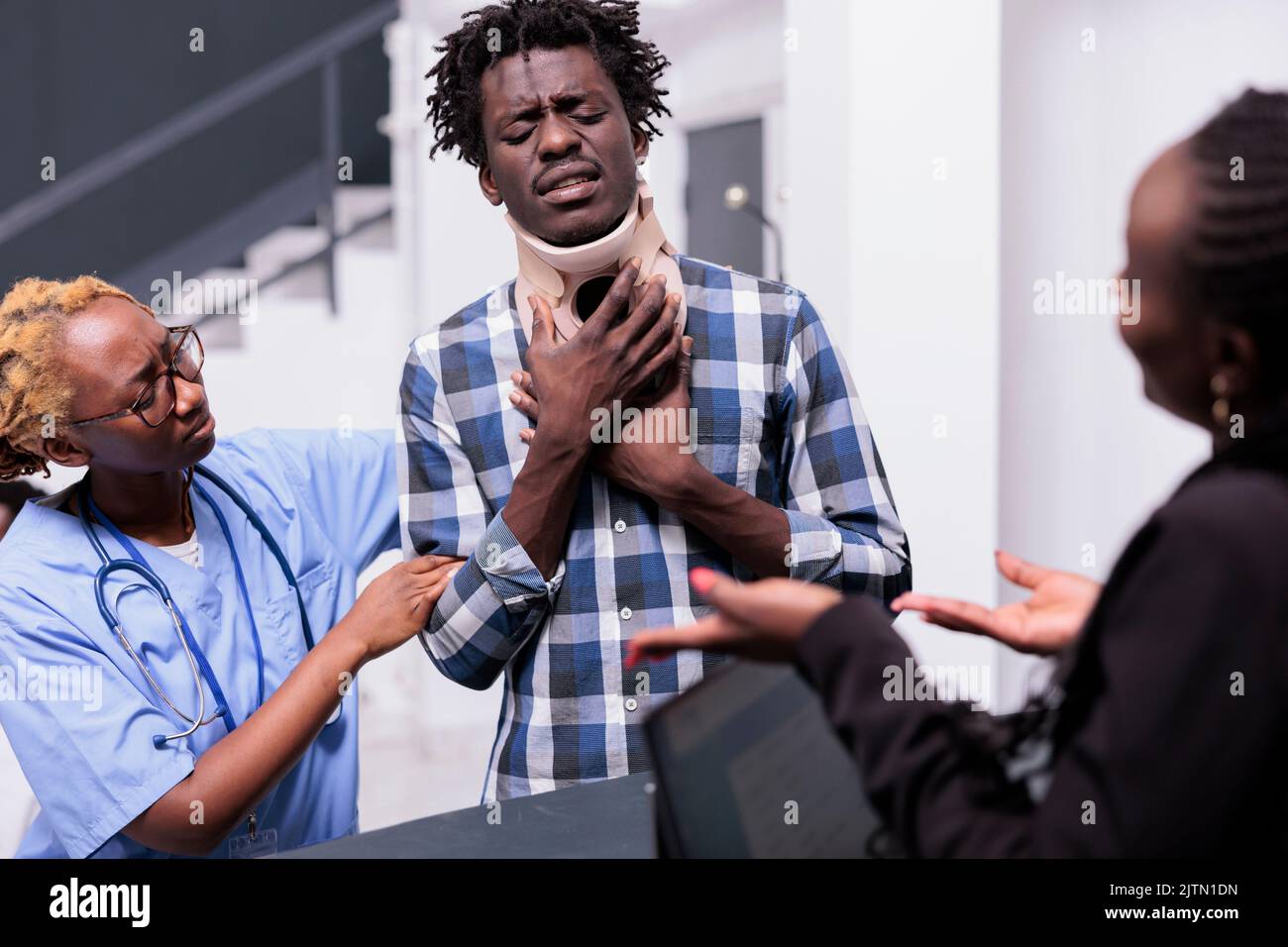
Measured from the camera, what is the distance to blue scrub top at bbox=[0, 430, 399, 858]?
111 centimetres

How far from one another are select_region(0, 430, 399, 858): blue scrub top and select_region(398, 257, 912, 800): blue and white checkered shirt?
0.19 metres

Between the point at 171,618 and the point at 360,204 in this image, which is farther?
the point at 360,204

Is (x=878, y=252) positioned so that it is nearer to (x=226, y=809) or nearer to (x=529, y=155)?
(x=529, y=155)

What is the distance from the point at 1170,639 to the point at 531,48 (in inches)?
38.0

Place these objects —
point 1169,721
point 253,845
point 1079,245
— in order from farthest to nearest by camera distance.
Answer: point 1079,245, point 253,845, point 1169,721

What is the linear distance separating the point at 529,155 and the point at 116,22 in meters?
4.85

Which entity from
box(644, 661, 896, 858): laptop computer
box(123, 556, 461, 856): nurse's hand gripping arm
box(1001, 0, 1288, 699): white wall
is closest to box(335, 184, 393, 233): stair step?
box(1001, 0, 1288, 699): white wall

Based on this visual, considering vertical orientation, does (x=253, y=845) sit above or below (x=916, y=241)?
below

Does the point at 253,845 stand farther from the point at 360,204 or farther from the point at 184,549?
the point at 360,204

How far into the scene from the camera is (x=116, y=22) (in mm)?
5145

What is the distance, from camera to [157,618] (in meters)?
1.21

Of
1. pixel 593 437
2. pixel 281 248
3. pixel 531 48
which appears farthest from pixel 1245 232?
pixel 281 248

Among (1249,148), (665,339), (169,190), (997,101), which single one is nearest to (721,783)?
(1249,148)

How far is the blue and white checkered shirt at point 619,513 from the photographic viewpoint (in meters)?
1.25
